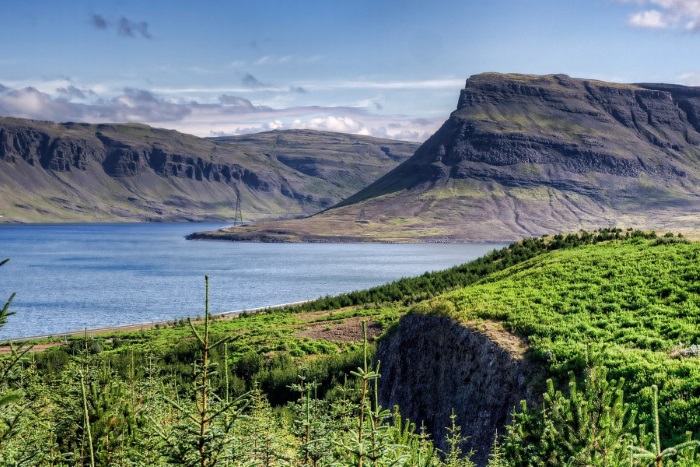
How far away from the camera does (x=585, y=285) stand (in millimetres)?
31969

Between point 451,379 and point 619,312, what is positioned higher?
point 619,312

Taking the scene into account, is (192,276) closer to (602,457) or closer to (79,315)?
(79,315)

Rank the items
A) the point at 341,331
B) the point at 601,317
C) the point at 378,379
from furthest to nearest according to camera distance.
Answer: the point at 341,331 < the point at 378,379 < the point at 601,317

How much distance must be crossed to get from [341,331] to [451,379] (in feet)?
85.0

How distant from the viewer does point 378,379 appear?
115 feet

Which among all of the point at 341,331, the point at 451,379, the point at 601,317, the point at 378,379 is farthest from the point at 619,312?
the point at 341,331

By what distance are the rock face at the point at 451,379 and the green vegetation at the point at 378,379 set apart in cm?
71

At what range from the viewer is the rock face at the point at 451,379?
24828 millimetres

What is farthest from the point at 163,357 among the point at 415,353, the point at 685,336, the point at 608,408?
the point at 608,408

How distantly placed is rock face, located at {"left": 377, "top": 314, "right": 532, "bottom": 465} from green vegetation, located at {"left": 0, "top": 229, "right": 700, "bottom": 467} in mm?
707

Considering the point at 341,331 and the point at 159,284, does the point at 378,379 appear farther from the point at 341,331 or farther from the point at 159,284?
the point at 159,284

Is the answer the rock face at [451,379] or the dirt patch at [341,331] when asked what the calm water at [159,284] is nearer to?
the dirt patch at [341,331]

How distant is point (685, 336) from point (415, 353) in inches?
480

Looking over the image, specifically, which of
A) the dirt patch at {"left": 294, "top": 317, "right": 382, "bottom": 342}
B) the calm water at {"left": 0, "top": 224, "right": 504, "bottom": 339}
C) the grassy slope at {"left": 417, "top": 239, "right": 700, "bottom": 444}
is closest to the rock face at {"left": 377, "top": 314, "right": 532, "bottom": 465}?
the grassy slope at {"left": 417, "top": 239, "right": 700, "bottom": 444}
